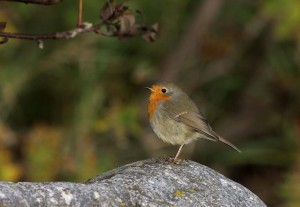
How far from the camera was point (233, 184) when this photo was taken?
4.59m

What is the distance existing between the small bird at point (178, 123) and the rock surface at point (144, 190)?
109cm

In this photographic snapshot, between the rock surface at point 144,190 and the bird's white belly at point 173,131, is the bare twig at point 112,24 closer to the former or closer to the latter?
the rock surface at point 144,190

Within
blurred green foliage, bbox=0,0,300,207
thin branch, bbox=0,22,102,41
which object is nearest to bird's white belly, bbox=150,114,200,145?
thin branch, bbox=0,22,102,41

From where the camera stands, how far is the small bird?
237 inches

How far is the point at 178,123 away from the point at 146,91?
3.82 metres

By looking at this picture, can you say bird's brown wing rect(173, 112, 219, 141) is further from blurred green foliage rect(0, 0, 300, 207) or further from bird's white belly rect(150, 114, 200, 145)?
blurred green foliage rect(0, 0, 300, 207)

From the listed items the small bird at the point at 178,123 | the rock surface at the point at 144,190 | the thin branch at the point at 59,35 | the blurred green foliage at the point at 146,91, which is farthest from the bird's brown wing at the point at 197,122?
the blurred green foliage at the point at 146,91

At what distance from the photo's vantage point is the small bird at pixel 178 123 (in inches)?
237

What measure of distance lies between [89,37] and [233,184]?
5.16 m

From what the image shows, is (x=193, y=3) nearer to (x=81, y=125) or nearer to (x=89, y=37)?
(x=89, y=37)

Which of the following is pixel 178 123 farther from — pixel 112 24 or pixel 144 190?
pixel 144 190

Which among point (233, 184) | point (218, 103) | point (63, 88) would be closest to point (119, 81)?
point (63, 88)

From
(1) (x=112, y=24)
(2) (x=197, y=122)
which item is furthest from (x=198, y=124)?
(1) (x=112, y=24)

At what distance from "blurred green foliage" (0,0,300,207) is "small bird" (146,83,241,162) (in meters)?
2.69
